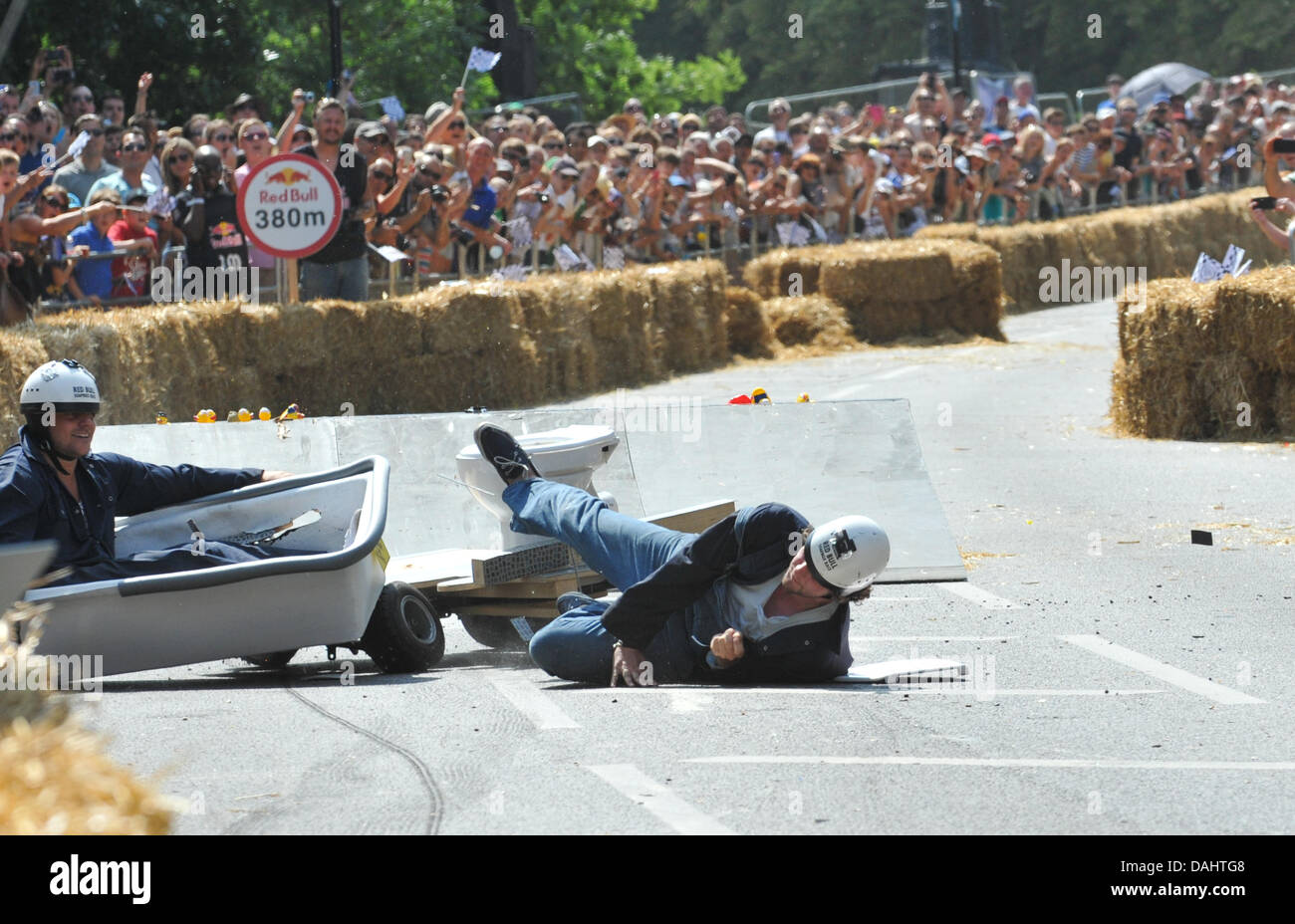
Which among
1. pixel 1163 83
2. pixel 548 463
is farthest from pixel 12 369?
pixel 1163 83

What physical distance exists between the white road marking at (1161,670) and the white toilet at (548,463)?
2229mm

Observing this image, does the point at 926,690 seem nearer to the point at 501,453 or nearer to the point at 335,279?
the point at 501,453


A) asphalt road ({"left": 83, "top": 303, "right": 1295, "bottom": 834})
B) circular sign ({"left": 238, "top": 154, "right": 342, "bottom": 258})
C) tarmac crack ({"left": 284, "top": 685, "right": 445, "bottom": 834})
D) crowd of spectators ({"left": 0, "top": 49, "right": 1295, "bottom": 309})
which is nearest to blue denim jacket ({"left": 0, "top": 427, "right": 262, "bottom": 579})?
asphalt road ({"left": 83, "top": 303, "right": 1295, "bottom": 834})

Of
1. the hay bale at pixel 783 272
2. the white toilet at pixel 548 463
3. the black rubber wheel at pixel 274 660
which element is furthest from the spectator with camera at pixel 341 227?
the hay bale at pixel 783 272

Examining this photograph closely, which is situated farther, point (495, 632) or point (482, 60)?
point (482, 60)

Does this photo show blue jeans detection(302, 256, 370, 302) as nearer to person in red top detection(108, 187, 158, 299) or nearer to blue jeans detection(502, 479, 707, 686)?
person in red top detection(108, 187, 158, 299)

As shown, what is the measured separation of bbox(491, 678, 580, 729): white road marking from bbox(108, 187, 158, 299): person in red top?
25.6ft

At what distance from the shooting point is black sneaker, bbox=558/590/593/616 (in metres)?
8.22

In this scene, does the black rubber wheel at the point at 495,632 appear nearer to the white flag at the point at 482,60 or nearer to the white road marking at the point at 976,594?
the white road marking at the point at 976,594

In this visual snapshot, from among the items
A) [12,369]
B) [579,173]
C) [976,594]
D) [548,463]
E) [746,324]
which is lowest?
[976,594]

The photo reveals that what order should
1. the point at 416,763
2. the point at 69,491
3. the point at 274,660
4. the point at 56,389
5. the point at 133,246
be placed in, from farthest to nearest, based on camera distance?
the point at 133,246
the point at 274,660
the point at 69,491
the point at 56,389
the point at 416,763

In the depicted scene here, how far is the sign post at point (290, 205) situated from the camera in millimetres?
14688

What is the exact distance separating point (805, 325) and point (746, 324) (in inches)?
41.6

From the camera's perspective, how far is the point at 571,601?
8.25 metres
